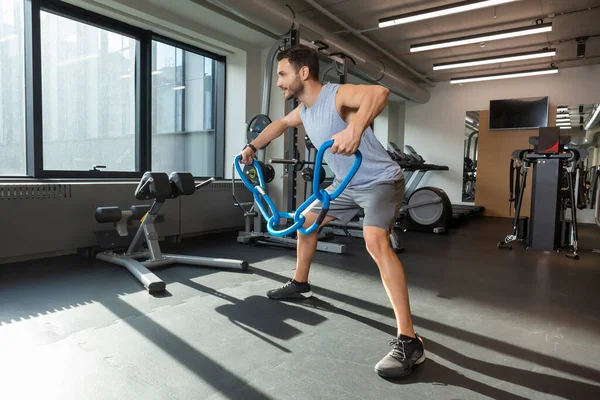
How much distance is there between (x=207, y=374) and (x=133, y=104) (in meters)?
4.14

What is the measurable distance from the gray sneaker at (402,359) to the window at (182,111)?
4.39 meters

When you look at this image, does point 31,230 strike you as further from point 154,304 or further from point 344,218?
point 344,218

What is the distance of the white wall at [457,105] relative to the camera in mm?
8344

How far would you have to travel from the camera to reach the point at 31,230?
140 inches

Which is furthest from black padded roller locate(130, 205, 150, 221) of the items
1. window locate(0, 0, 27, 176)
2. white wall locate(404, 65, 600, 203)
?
white wall locate(404, 65, 600, 203)

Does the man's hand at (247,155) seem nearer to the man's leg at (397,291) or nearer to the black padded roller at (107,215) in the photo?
the man's leg at (397,291)

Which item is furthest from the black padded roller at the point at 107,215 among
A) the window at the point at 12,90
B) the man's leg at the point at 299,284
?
the man's leg at the point at 299,284

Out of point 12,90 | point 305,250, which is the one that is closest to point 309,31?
point 12,90

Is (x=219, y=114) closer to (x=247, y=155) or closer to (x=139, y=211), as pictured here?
(x=139, y=211)

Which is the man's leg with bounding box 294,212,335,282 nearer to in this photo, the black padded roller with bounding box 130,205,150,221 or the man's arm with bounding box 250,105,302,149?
the man's arm with bounding box 250,105,302,149

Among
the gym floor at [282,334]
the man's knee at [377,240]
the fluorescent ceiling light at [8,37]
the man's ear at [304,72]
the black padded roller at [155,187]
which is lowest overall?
the gym floor at [282,334]

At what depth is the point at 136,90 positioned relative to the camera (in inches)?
197

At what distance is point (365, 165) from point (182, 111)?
4.46 meters

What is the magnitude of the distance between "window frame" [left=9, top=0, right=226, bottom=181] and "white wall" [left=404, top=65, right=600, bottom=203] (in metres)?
5.59
